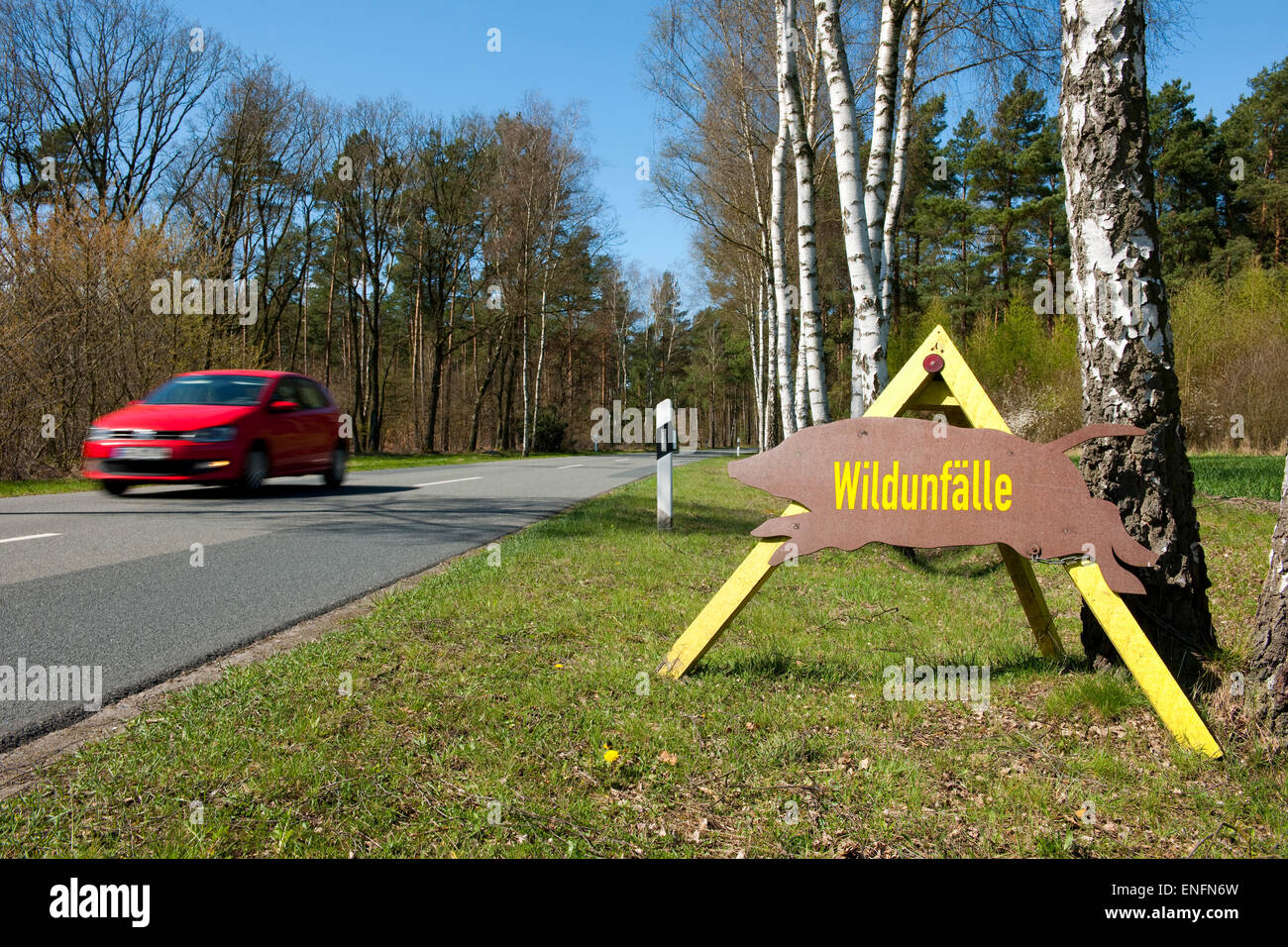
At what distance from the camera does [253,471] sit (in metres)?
11.1

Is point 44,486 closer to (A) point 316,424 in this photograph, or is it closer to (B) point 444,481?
(A) point 316,424

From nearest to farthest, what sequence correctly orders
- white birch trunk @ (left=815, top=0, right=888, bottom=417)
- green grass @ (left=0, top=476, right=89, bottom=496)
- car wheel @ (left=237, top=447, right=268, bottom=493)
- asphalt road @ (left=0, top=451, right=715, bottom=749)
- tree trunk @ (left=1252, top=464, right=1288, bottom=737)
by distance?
tree trunk @ (left=1252, top=464, right=1288, bottom=737)
asphalt road @ (left=0, top=451, right=715, bottom=749)
white birch trunk @ (left=815, top=0, right=888, bottom=417)
car wheel @ (left=237, top=447, right=268, bottom=493)
green grass @ (left=0, top=476, right=89, bottom=496)

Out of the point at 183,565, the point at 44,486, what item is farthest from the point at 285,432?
the point at 183,565

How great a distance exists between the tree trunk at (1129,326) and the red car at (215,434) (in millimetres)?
10290

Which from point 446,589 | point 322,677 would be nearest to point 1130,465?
point 322,677

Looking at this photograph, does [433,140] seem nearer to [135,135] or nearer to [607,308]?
[135,135]

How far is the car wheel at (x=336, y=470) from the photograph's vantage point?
43.8 feet

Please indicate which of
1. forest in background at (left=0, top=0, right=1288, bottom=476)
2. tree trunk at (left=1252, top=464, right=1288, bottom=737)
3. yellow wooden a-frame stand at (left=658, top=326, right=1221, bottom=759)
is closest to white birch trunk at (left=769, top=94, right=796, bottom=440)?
forest in background at (left=0, top=0, right=1288, bottom=476)

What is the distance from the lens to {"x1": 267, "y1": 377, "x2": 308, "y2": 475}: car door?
11.5m

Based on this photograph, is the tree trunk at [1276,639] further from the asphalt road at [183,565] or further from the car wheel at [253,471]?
the car wheel at [253,471]

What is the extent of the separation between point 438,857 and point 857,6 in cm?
1848

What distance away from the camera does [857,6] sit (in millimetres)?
16359

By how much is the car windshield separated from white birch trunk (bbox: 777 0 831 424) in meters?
8.00

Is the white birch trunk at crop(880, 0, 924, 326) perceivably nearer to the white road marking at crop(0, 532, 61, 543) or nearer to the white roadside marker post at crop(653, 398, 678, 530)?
the white roadside marker post at crop(653, 398, 678, 530)
